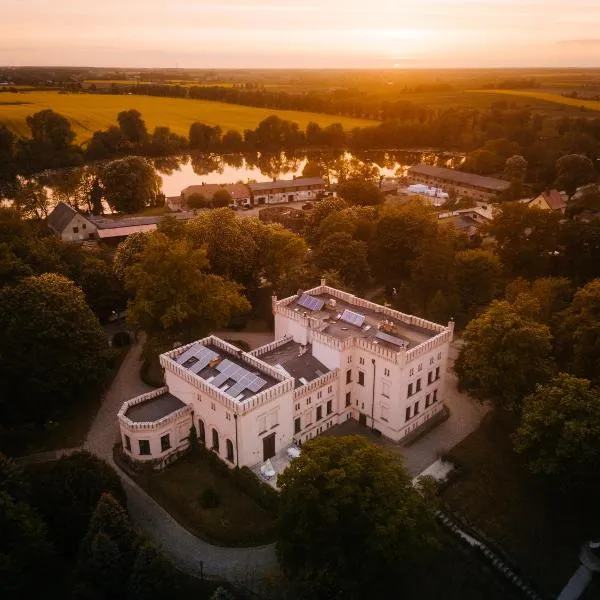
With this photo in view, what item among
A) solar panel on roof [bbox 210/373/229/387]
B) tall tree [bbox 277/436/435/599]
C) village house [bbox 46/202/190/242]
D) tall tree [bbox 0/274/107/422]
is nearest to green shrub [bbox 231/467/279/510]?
tall tree [bbox 277/436/435/599]

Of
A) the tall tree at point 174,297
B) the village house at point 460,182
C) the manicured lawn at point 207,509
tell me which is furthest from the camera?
the village house at point 460,182

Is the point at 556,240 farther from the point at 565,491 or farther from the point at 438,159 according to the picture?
the point at 438,159

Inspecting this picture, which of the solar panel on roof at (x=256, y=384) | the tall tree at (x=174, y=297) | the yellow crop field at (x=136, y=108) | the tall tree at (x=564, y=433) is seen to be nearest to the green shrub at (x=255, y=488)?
the solar panel on roof at (x=256, y=384)

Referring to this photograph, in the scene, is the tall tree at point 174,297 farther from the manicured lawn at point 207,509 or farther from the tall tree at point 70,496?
the tall tree at point 70,496

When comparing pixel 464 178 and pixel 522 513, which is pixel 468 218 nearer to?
pixel 464 178

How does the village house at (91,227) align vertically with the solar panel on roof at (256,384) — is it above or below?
below

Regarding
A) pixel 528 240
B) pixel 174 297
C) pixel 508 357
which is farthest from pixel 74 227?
pixel 508 357

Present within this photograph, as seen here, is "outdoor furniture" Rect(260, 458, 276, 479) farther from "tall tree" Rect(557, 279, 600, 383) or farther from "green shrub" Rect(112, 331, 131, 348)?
"tall tree" Rect(557, 279, 600, 383)
